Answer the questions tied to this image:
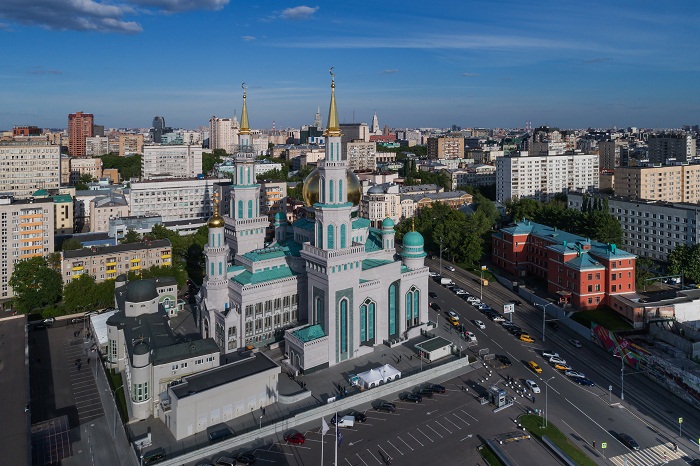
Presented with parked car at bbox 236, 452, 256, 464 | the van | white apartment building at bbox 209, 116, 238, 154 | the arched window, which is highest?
white apartment building at bbox 209, 116, 238, 154

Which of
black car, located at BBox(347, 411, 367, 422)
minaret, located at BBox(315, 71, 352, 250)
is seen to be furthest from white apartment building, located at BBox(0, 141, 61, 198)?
black car, located at BBox(347, 411, 367, 422)

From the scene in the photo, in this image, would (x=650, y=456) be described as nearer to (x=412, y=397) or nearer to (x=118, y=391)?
(x=412, y=397)

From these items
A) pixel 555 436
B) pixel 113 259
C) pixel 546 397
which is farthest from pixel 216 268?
pixel 555 436

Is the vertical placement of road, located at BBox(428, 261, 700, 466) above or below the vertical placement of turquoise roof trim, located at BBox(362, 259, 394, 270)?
below

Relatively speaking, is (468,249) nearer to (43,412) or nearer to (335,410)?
(335,410)

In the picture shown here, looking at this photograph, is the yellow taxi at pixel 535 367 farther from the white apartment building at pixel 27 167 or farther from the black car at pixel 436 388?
the white apartment building at pixel 27 167

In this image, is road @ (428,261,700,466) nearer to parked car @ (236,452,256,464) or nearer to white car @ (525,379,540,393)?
white car @ (525,379,540,393)

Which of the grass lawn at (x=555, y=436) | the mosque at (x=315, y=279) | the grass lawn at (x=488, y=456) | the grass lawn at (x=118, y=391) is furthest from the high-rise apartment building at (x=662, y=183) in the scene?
the grass lawn at (x=118, y=391)
